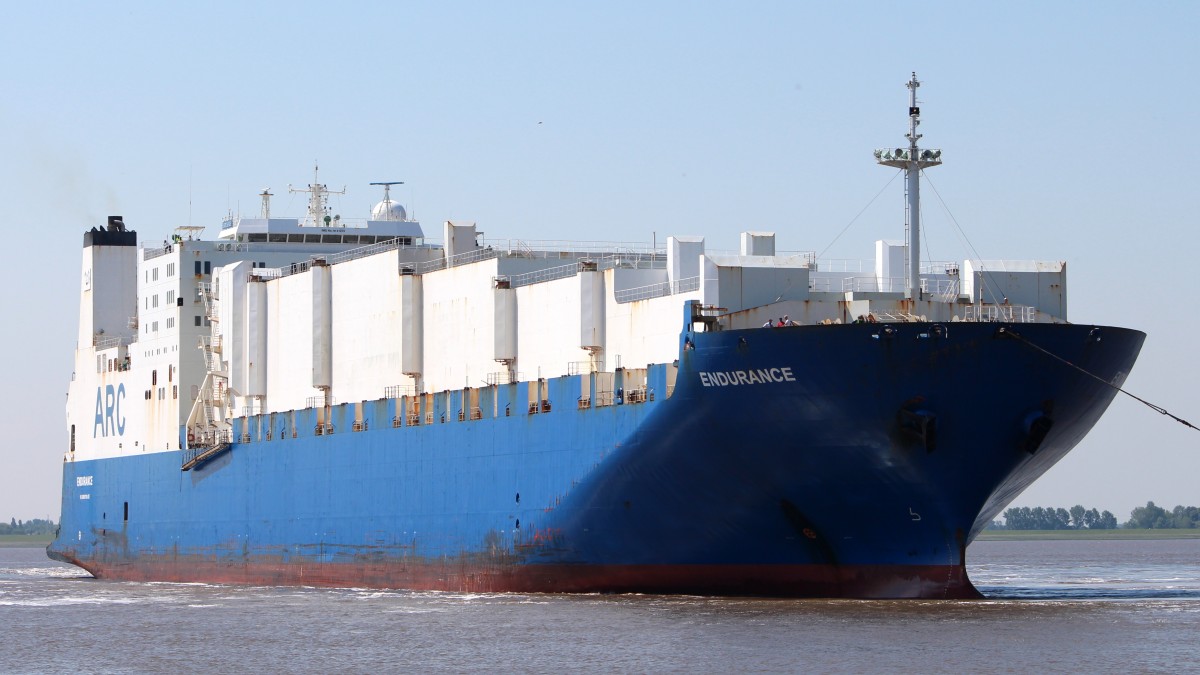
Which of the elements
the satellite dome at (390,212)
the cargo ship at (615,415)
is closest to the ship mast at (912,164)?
the cargo ship at (615,415)

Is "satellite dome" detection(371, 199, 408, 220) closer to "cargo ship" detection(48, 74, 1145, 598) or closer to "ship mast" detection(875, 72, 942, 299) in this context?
"cargo ship" detection(48, 74, 1145, 598)

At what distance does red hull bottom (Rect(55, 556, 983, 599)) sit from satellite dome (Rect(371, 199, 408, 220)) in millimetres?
14605

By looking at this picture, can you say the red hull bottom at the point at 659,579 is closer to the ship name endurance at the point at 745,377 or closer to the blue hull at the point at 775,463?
the blue hull at the point at 775,463

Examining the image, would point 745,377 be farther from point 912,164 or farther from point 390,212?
point 390,212

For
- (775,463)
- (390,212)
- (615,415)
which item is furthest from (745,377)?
(390,212)

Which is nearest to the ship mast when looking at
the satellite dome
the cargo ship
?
the cargo ship

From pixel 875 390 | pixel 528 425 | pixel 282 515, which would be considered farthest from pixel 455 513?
pixel 875 390

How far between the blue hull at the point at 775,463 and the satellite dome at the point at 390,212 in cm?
1697

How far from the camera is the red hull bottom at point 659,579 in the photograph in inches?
1388

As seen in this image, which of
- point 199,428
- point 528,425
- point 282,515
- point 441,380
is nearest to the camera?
point 528,425

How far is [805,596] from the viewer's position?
117 ft

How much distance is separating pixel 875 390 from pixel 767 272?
3.90 metres

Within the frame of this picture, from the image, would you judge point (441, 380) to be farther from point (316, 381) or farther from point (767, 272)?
point (767, 272)

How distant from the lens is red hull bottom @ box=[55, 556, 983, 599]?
35.2 meters
